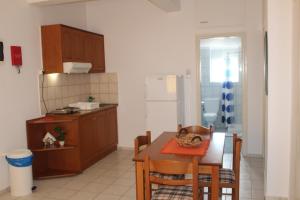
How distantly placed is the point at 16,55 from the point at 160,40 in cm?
252

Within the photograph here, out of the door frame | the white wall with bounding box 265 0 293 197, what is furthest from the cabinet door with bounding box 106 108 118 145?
the white wall with bounding box 265 0 293 197

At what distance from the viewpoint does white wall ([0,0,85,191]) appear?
394 cm

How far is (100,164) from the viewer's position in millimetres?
5051

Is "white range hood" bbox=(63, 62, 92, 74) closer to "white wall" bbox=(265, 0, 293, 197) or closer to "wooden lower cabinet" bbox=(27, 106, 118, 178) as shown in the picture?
"wooden lower cabinet" bbox=(27, 106, 118, 178)

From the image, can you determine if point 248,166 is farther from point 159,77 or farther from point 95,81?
point 95,81

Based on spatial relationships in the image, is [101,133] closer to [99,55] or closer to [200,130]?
[99,55]

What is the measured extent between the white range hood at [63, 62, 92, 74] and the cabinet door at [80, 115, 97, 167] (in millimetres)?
740

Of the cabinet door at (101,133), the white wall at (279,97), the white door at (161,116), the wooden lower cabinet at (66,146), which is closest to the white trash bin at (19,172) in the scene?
the wooden lower cabinet at (66,146)

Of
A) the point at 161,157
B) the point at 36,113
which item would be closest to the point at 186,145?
the point at 161,157

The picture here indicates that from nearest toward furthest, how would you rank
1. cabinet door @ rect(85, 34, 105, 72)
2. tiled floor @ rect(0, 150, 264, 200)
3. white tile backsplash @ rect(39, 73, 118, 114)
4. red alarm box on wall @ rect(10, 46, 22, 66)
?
tiled floor @ rect(0, 150, 264, 200), red alarm box on wall @ rect(10, 46, 22, 66), white tile backsplash @ rect(39, 73, 118, 114), cabinet door @ rect(85, 34, 105, 72)

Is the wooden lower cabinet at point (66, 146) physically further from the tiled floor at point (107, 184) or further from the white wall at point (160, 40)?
the white wall at point (160, 40)

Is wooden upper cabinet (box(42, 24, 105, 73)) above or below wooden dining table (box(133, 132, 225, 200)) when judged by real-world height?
above

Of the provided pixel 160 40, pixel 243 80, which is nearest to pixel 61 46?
pixel 160 40

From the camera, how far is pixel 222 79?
18.5 ft
